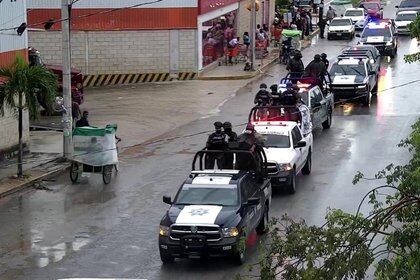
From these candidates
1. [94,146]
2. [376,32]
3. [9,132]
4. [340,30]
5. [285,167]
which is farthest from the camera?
[340,30]

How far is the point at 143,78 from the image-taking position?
44000mm

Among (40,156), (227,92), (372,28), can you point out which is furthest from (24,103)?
(372,28)

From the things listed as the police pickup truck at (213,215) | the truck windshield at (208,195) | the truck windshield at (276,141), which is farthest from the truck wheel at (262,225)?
the truck windshield at (276,141)

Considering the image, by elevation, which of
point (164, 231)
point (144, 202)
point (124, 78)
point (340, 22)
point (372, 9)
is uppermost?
point (372, 9)

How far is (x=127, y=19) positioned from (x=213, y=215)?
27.2m

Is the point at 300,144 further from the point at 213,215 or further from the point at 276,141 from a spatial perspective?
the point at 213,215

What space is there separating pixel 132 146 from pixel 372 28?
24.8m

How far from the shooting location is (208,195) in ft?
58.5

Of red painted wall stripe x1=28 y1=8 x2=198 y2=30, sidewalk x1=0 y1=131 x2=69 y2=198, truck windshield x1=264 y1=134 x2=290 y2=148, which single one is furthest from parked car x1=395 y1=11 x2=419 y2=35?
truck windshield x1=264 y1=134 x2=290 y2=148

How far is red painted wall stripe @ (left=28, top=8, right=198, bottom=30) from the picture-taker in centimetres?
4294

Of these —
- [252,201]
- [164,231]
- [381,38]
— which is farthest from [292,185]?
[381,38]

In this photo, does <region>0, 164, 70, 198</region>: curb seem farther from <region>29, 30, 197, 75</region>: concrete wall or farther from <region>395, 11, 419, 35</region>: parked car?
<region>395, 11, 419, 35</region>: parked car

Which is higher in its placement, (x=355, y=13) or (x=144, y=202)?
(x=355, y=13)

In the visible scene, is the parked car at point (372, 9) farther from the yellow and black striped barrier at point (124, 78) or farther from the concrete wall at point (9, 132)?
the concrete wall at point (9, 132)
